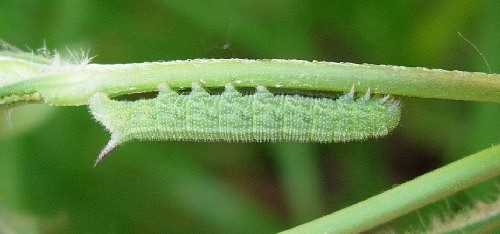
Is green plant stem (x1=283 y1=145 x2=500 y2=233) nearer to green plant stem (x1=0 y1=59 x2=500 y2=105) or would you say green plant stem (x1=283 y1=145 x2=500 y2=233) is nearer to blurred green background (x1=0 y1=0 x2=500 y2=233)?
green plant stem (x1=0 y1=59 x2=500 y2=105)

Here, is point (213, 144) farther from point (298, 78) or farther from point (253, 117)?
point (298, 78)

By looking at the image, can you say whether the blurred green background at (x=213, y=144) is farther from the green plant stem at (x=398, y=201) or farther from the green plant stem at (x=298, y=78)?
the green plant stem at (x=398, y=201)

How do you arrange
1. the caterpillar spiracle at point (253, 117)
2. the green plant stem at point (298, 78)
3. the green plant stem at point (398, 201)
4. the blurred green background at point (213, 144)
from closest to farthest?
the green plant stem at point (398, 201)
the green plant stem at point (298, 78)
the caterpillar spiracle at point (253, 117)
the blurred green background at point (213, 144)

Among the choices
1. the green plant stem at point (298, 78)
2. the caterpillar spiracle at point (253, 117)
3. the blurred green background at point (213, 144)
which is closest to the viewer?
the green plant stem at point (298, 78)

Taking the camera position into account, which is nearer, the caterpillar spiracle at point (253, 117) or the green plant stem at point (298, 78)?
the green plant stem at point (298, 78)

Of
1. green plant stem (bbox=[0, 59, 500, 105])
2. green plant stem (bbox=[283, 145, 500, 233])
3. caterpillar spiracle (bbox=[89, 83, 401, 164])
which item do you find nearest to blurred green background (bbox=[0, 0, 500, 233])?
caterpillar spiracle (bbox=[89, 83, 401, 164])

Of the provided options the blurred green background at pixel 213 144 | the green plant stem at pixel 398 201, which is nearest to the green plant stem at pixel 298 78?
the green plant stem at pixel 398 201

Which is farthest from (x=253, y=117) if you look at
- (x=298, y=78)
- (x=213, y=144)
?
(x=213, y=144)

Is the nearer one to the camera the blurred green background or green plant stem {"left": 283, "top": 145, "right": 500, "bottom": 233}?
green plant stem {"left": 283, "top": 145, "right": 500, "bottom": 233}
